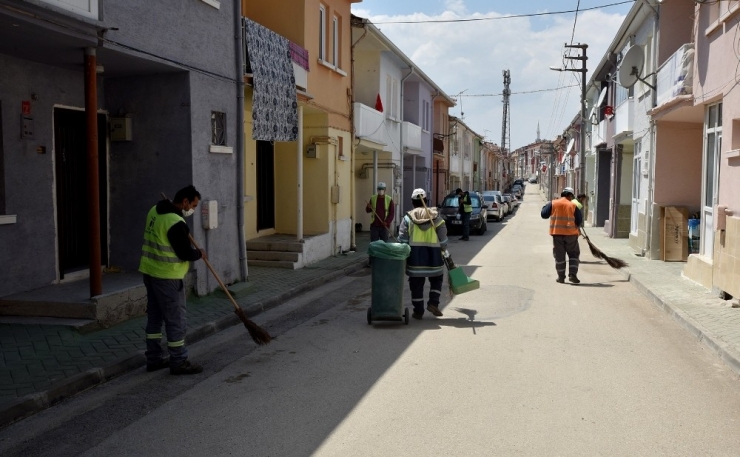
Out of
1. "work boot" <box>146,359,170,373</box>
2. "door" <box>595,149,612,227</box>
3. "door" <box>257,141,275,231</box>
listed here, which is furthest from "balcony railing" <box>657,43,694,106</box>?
"door" <box>595,149,612,227</box>

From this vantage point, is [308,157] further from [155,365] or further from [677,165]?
[155,365]

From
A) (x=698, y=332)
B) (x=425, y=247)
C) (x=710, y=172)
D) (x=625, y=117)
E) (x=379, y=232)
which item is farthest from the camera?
(x=625, y=117)

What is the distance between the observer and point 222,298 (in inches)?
406

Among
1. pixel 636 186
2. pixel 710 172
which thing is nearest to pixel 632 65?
pixel 710 172

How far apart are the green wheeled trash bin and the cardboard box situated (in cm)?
932

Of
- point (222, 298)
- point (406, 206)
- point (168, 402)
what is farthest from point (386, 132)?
point (168, 402)

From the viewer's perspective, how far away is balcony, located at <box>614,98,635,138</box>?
789 inches

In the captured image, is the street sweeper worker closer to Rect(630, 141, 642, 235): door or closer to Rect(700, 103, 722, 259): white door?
Rect(700, 103, 722, 259): white door

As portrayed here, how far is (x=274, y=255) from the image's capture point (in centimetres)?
1428

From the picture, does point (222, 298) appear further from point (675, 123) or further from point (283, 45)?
point (675, 123)

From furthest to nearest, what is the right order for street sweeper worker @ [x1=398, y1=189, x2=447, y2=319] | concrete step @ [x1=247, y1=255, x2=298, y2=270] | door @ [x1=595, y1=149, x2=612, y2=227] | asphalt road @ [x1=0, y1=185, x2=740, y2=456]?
door @ [x1=595, y1=149, x2=612, y2=227], concrete step @ [x1=247, y1=255, x2=298, y2=270], street sweeper worker @ [x1=398, y1=189, x2=447, y2=319], asphalt road @ [x1=0, y1=185, x2=740, y2=456]

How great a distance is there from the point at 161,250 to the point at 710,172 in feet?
33.2

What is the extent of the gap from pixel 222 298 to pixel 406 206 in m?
20.8

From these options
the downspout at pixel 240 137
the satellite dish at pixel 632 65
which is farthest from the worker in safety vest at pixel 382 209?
the satellite dish at pixel 632 65
